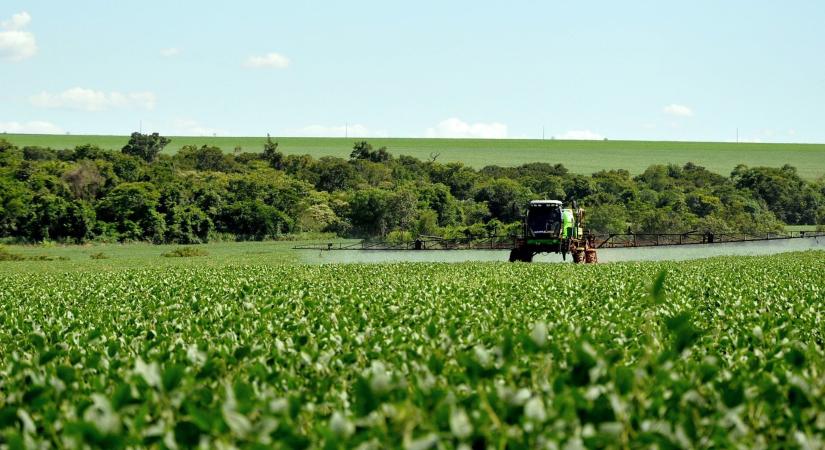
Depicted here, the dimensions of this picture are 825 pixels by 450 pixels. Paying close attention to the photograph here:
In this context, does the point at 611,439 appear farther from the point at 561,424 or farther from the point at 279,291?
the point at 279,291

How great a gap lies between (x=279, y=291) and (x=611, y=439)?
65.4 ft

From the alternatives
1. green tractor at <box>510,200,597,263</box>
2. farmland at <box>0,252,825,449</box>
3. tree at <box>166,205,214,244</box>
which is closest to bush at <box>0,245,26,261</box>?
tree at <box>166,205,214,244</box>

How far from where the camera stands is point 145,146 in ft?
515

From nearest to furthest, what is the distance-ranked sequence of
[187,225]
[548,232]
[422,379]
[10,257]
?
[422,379] → [548,232] → [10,257] → [187,225]

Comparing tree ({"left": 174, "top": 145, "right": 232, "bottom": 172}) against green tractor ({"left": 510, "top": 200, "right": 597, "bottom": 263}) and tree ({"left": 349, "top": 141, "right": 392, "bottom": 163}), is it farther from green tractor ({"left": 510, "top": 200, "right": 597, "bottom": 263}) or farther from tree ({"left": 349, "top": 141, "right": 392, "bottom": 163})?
green tractor ({"left": 510, "top": 200, "right": 597, "bottom": 263})

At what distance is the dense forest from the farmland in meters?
82.7

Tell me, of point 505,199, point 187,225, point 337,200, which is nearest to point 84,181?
point 187,225

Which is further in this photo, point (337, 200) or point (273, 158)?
point (273, 158)

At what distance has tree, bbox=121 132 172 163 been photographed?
6156 inches

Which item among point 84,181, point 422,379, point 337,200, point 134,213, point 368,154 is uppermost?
point 368,154

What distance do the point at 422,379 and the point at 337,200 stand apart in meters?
114

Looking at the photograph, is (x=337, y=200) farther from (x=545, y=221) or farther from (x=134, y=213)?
(x=545, y=221)

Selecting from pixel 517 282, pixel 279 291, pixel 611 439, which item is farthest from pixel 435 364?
pixel 517 282

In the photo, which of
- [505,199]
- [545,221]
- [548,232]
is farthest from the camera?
[505,199]
